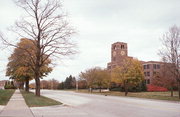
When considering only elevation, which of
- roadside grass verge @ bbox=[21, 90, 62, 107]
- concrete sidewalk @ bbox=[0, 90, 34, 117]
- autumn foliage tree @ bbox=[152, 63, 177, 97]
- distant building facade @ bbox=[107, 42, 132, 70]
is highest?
distant building facade @ bbox=[107, 42, 132, 70]

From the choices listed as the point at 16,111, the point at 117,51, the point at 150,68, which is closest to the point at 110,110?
the point at 16,111

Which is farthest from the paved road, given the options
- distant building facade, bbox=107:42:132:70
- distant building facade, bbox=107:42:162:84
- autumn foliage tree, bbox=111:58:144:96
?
distant building facade, bbox=107:42:132:70

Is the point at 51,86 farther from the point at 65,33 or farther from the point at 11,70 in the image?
the point at 65,33

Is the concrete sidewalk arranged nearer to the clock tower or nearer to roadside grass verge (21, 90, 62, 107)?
roadside grass verge (21, 90, 62, 107)

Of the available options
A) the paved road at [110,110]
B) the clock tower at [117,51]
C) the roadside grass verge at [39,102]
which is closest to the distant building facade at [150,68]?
the clock tower at [117,51]

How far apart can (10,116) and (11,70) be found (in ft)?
117

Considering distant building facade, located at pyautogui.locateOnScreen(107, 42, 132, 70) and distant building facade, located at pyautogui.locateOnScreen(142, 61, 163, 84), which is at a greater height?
distant building facade, located at pyautogui.locateOnScreen(107, 42, 132, 70)

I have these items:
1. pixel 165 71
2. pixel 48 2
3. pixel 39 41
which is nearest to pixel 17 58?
pixel 39 41

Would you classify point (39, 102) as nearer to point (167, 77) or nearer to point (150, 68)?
point (167, 77)

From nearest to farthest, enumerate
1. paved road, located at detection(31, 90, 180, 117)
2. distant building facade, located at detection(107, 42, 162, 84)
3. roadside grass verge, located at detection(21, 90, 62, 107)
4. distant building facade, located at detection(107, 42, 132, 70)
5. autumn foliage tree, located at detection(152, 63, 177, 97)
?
paved road, located at detection(31, 90, 180, 117) < roadside grass verge, located at detection(21, 90, 62, 107) < autumn foliage tree, located at detection(152, 63, 177, 97) < distant building facade, located at detection(107, 42, 162, 84) < distant building facade, located at detection(107, 42, 132, 70)

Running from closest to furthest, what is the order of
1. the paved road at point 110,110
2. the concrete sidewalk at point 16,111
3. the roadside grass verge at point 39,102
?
1. the concrete sidewalk at point 16,111
2. the paved road at point 110,110
3. the roadside grass verge at point 39,102

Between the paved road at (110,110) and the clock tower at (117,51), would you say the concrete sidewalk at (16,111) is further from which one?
the clock tower at (117,51)

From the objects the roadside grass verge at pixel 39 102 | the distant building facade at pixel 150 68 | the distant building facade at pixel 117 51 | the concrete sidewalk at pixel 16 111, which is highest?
the distant building facade at pixel 117 51

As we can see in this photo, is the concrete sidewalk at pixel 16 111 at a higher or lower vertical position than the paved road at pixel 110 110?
higher
